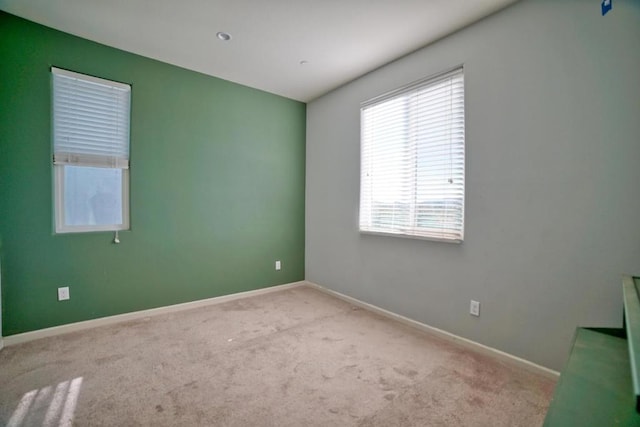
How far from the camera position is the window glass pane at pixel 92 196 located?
2.57 m

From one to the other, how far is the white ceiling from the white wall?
30 cm

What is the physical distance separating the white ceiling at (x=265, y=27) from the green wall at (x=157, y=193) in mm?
273

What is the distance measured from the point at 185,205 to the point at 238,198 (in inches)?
25.3

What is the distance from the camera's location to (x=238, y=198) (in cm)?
357

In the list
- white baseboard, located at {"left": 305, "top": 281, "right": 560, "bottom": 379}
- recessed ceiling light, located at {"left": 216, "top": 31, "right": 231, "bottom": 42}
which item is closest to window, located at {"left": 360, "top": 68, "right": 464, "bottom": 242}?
white baseboard, located at {"left": 305, "top": 281, "right": 560, "bottom": 379}

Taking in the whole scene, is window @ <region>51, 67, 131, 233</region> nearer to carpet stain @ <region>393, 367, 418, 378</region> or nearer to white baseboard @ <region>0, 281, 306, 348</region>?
white baseboard @ <region>0, 281, 306, 348</region>

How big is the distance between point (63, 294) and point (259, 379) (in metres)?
2.06

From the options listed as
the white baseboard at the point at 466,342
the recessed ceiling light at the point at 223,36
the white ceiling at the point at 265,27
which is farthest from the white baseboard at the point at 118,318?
the recessed ceiling light at the point at 223,36

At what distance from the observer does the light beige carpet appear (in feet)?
5.05

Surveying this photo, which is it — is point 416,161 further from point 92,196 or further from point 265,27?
point 92,196

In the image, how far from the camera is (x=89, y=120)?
2631mm

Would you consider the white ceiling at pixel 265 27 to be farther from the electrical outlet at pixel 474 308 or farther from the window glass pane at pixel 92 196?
the electrical outlet at pixel 474 308

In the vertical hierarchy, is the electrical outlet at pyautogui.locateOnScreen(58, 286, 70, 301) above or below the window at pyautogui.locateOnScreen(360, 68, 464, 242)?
below

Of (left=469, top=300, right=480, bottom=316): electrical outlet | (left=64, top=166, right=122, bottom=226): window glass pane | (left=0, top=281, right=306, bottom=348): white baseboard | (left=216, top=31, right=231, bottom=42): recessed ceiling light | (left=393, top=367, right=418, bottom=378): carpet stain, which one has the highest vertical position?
(left=216, top=31, right=231, bottom=42): recessed ceiling light
